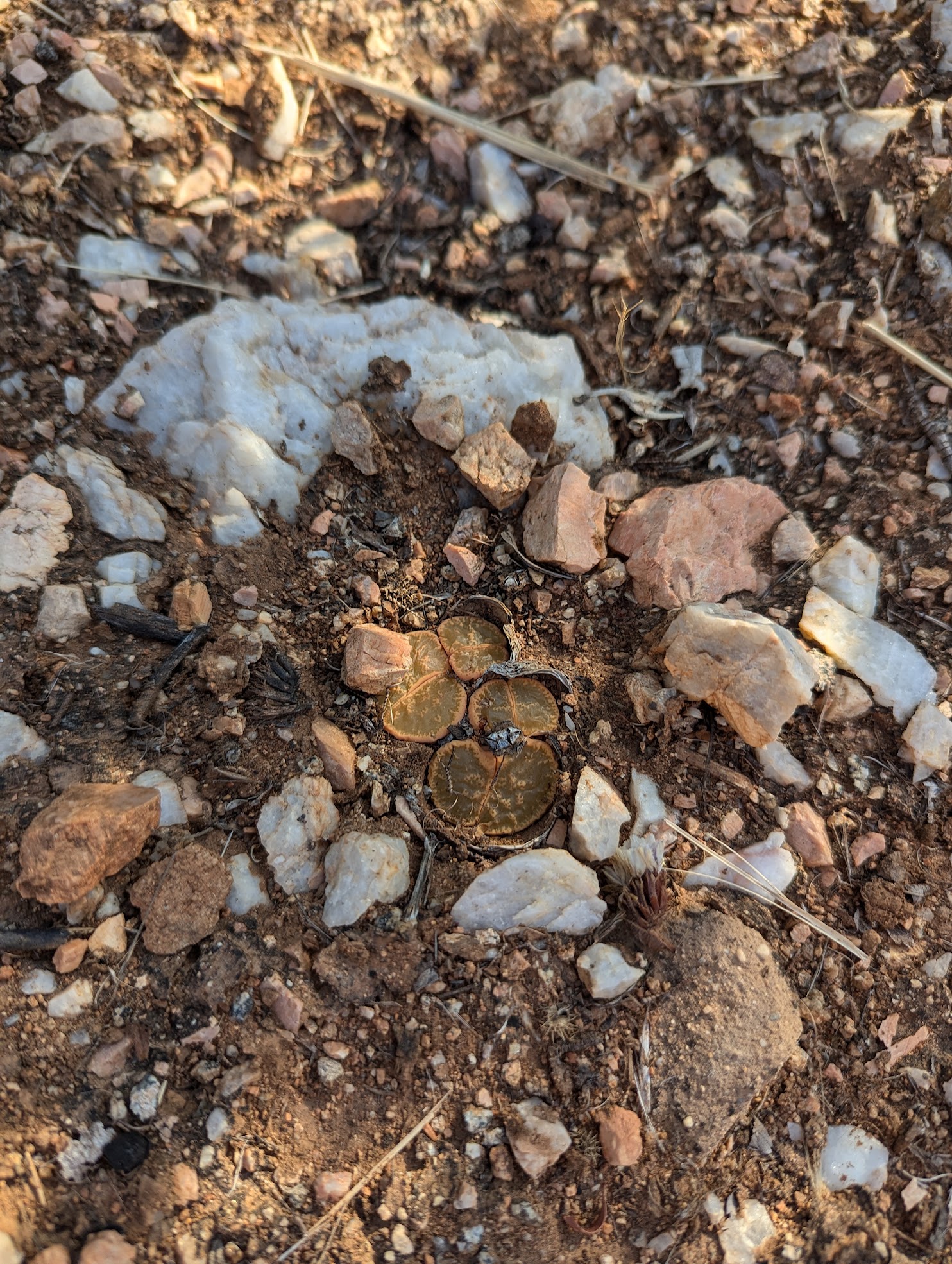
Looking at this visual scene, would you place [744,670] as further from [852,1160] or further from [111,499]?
[111,499]

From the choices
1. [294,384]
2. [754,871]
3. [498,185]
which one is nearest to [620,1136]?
[754,871]

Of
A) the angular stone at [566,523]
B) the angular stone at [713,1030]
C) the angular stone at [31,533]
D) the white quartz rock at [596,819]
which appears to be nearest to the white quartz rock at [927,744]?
the angular stone at [713,1030]

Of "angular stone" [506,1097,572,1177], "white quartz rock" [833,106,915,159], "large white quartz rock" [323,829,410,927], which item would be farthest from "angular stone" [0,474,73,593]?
"white quartz rock" [833,106,915,159]

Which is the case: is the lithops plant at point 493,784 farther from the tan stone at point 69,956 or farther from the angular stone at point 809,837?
the tan stone at point 69,956

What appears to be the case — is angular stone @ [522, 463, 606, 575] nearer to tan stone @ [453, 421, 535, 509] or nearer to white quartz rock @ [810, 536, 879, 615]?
tan stone @ [453, 421, 535, 509]

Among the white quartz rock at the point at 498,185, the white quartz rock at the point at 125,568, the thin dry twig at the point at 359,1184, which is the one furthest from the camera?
the white quartz rock at the point at 498,185

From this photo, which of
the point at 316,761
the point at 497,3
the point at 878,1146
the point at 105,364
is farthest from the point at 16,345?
the point at 878,1146

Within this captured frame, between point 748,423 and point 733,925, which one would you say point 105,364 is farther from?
point 733,925
